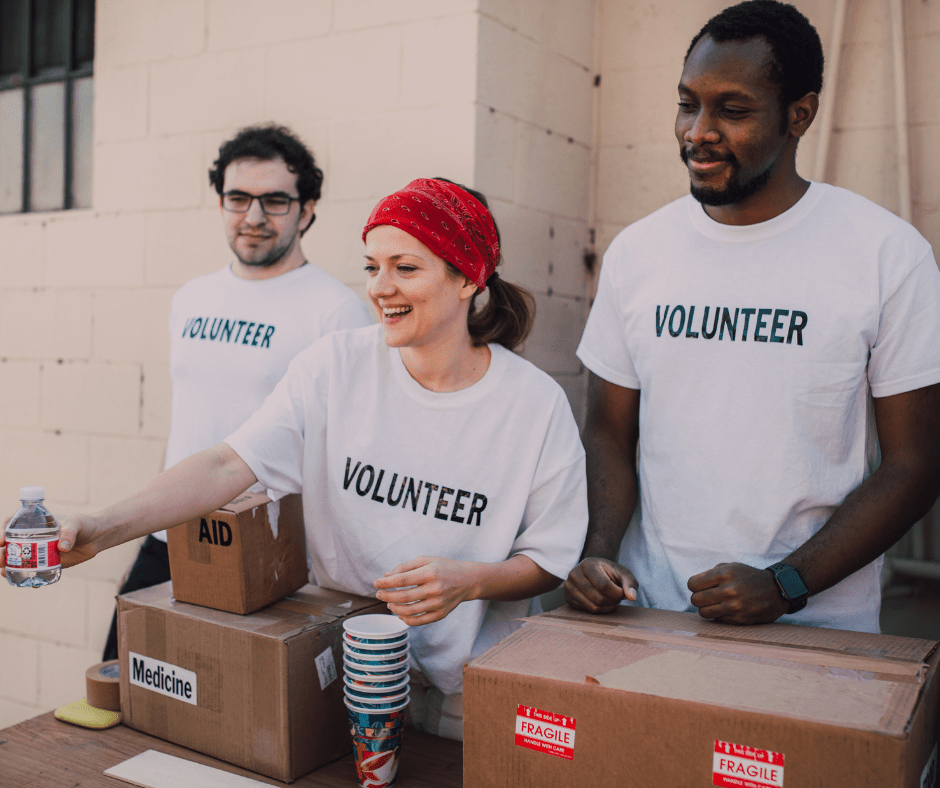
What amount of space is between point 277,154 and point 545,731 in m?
1.80

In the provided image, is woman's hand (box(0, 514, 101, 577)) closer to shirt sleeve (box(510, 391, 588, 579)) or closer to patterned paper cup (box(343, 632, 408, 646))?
patterned paper cup (box(343, 632, 408, 646))

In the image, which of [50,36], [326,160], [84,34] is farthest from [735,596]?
[50,36]

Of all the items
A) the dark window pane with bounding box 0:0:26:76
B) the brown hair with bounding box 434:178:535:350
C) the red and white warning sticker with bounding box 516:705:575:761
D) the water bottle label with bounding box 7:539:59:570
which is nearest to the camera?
the red and white warning sticker with bounding box 516:705:575:761

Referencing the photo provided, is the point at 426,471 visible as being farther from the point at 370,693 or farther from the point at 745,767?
the point at 745,767

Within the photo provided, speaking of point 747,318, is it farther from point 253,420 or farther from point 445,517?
point 253,420

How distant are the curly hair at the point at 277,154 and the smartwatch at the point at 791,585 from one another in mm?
1629

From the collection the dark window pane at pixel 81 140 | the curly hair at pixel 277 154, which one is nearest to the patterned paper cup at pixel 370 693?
the curly hair at pixel 277 154

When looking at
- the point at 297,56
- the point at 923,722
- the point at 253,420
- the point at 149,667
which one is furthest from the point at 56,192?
the point at 923,722

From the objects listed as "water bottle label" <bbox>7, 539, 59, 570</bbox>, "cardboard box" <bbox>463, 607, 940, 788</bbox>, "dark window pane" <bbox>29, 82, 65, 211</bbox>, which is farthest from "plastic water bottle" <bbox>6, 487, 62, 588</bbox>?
"dark window pane" <bbox>29, 82, 65, 211</bbox>

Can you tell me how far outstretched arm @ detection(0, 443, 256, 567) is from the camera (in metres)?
1.39

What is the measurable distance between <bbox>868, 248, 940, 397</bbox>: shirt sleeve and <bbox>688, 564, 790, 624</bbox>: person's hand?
0.46 meters

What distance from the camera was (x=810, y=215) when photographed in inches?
65.5

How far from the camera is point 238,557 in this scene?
58.9 inches

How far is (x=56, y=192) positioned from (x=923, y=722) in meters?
3.35
